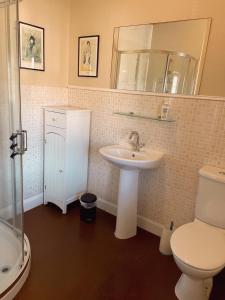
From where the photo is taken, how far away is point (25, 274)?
5.61 ft

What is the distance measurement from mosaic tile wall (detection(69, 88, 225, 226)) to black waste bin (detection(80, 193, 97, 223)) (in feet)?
0.85

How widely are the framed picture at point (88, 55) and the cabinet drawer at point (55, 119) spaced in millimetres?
558

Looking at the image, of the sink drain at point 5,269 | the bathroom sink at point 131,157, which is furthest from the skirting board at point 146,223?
the sink drain at point 5,269

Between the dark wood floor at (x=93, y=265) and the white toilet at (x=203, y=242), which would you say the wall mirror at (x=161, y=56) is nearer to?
the white toilet at (x=203, y=242)

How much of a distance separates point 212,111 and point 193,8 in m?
0.81

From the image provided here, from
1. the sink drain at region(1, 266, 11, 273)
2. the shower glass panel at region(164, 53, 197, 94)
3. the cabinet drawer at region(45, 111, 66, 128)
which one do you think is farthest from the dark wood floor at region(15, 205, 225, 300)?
the shower glass panel at region(164, 53, 197, 94)

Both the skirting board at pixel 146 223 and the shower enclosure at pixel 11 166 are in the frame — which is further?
the skirting board at pixel 146 223

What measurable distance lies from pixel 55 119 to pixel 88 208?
3.28ft

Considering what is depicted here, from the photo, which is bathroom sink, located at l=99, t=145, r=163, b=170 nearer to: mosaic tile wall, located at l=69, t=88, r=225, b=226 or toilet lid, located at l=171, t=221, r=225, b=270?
mosaic tile wall, located at l=69, t=88, r=225, b=226

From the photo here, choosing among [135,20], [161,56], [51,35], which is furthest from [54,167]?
[135,20]

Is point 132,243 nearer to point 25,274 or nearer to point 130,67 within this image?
point 25,274

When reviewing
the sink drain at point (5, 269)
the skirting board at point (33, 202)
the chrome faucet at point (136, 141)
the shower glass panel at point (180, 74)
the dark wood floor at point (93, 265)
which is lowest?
the dark wood floor at point (93, 265)

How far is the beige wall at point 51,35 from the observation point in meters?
2.21

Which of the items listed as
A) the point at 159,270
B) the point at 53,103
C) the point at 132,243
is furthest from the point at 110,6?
the point at 159,270
